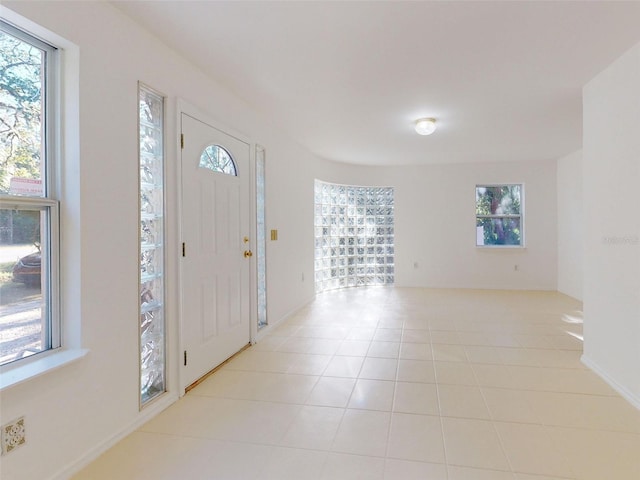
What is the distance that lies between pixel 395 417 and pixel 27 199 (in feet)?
6.97

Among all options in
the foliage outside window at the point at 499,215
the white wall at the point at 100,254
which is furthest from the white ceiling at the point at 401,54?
the foliage outside window at the point at 499,215

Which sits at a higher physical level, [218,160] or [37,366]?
[218,160]

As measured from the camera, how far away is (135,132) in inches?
78.7

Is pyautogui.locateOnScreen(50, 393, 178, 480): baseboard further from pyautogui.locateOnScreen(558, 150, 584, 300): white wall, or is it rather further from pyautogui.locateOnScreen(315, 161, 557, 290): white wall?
pyautogui.locateOnScreen(558, 150, 584, 300): white wall

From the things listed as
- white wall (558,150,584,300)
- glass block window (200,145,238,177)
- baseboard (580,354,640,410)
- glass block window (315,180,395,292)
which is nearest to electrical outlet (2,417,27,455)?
glass block window (200,145,238,177)

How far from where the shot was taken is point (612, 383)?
2.48 meters

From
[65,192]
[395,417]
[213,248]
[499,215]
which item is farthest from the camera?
[499,215]

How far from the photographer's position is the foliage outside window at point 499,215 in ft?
20.9

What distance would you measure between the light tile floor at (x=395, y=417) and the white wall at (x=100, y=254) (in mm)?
218

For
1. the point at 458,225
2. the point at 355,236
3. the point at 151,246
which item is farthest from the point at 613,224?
the point at 355,236

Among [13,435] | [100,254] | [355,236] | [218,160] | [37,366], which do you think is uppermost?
[218,160]

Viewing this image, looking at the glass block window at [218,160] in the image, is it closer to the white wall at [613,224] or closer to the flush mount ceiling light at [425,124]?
the flush mount ceiling light at [425,124]

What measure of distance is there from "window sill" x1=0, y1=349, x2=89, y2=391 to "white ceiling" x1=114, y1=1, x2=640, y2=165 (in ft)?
5.61

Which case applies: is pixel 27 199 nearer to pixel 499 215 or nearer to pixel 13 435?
pixel 13 435
